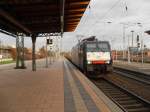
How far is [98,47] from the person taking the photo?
2783 cm

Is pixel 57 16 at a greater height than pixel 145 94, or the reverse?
pixel 57 16

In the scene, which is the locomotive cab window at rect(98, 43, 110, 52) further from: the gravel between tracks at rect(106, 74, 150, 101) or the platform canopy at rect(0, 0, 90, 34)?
the platform canopy at rect(0, 0, 90, 34)

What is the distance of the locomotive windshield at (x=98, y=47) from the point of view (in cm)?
2755

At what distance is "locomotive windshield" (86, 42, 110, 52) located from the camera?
90.4 ft

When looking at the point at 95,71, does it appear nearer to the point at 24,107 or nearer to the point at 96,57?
the point at 96,57

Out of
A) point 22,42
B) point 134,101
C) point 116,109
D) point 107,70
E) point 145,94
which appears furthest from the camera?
point 22,42

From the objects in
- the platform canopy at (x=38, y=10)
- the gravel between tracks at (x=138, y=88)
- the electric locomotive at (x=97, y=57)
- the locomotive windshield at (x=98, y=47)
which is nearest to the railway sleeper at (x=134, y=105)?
the gravel between tracks at (x=138, y=88)

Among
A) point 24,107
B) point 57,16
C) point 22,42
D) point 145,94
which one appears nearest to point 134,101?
point 145,94

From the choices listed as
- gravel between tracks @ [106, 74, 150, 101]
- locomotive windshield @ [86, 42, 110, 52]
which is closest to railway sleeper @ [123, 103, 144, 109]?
gravel between tracks @ [106, 74, 150, 101]

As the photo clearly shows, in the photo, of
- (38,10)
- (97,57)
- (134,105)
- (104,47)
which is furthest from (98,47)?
A: (134,105)

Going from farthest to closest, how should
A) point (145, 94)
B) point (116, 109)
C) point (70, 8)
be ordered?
1. point (70, 8)
2. point (145, 94)
3. point (116, 109)

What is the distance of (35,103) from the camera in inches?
429

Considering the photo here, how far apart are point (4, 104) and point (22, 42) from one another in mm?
23365

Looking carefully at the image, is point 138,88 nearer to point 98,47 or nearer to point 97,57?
point 97,57
